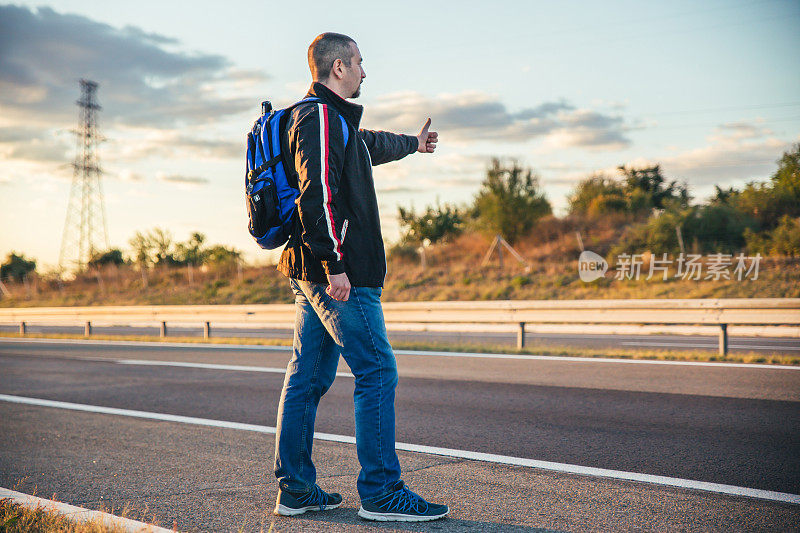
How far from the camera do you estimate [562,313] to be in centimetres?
1098

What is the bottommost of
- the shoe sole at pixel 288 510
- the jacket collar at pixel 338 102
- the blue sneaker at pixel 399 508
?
the shoe sole at pixel 288 510

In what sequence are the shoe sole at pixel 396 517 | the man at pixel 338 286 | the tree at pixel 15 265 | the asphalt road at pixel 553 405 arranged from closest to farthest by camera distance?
the man at pixel 338 286 → the shoe sole at pixel 396 517 → the asphalt road at pixel 553 405 → the tree at pixel 15 265

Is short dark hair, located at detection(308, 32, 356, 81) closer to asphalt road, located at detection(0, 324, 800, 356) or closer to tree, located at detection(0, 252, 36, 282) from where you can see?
asphalt road, located at detection(0, 324, 800, 356)

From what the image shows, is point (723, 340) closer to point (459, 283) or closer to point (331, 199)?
point (331, 199)

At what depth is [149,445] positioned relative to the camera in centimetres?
510

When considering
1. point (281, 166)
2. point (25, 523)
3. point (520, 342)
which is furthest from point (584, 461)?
point (520, 342)

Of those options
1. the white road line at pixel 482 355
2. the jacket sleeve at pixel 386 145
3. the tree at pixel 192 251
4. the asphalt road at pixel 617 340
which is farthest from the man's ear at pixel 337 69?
the tree at pixel 192 251

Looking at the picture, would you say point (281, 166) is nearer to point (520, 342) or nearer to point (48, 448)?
point (48, 448)

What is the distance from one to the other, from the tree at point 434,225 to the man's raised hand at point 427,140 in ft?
114

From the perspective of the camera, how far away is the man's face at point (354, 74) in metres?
3.33

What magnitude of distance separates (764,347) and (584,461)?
31.0ft

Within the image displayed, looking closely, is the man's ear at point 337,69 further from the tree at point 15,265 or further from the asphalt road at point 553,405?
the tree at point 15,265

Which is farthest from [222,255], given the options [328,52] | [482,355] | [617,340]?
[328,52]

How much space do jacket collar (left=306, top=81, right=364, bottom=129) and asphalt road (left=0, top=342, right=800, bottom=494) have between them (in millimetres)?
2508
